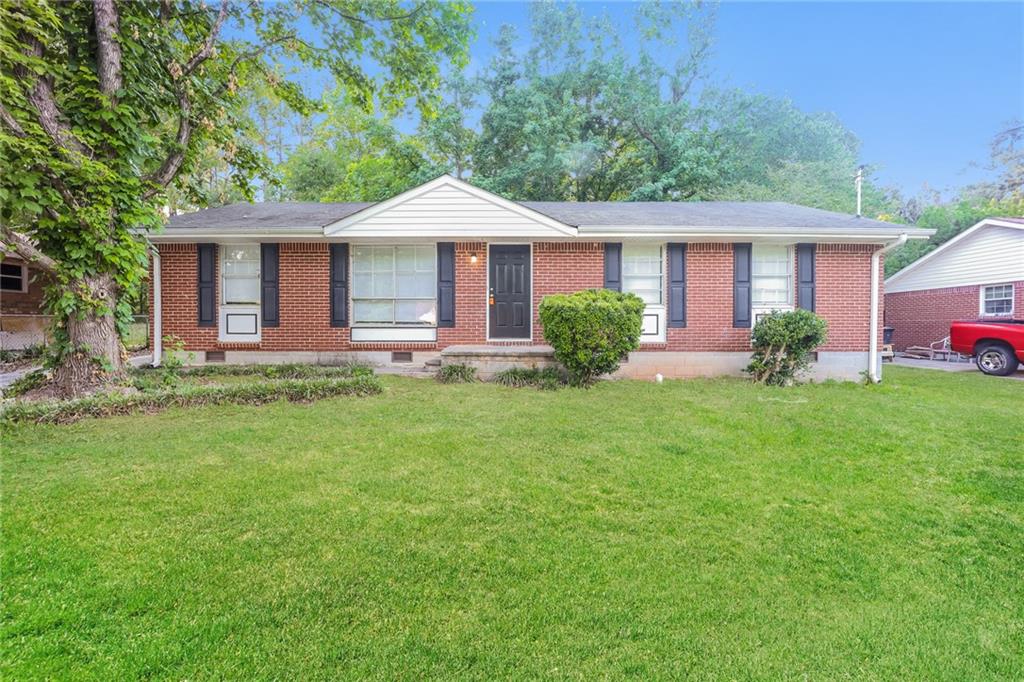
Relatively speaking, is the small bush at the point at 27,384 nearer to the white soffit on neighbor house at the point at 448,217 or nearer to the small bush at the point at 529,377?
the white soffit on neighbor house at the point at 448,217

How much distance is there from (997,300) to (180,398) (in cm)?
2104

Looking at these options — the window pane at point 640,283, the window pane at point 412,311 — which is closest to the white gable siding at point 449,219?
the window pane at point 412,311

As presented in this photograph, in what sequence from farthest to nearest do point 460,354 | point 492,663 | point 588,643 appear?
1. point 460,354
2. point 588,643
3. point 492,663

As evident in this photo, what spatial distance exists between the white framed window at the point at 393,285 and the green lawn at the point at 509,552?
14.9 ft

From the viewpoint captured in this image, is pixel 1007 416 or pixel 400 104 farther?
pixel 400 104

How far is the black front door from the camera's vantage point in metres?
9.20

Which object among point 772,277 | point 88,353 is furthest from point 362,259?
point 772,277

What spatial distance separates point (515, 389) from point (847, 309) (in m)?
7.00

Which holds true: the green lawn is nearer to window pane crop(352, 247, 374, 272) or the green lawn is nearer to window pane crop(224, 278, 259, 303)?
window pane crop(224, 278, 259, 303)

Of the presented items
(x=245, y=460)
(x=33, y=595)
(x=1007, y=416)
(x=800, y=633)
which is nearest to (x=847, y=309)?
(x=1007, y=416)

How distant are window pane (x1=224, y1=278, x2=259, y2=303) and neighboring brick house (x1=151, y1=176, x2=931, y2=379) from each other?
29 mm

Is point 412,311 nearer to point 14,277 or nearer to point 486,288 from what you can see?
point 486,288

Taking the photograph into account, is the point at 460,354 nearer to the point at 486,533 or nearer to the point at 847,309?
the point at 486,533

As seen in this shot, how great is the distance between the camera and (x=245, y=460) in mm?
3980
